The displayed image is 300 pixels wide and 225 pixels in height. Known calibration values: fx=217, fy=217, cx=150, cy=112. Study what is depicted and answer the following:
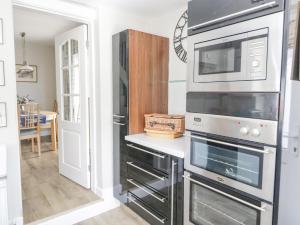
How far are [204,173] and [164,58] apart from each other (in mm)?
1444

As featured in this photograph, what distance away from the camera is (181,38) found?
2340 mm

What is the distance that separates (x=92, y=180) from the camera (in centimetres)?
266

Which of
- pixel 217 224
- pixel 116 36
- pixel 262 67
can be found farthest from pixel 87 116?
pixel 262 67

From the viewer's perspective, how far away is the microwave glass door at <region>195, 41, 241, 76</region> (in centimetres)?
126

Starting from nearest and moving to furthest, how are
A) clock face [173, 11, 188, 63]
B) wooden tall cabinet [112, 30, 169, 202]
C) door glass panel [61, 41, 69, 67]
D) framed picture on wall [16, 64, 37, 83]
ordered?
wooden tall cabinet [112, 30, 169, 202] < clock face [173, 11, 188, 63] < door glass panel [61, 41, 69, 67] < framed picture on wall [16, 64, 37, 83]

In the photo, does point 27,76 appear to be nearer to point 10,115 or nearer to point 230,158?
point 10,115

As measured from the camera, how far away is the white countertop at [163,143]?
5.56ft

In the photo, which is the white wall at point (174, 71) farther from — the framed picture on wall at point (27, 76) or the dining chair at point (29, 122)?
the framed picture on wall at point (27, 76)

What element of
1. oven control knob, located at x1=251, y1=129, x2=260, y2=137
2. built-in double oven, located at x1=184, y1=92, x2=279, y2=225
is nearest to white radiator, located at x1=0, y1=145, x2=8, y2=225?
built-in double oven, located at x1=184, y1=92, x2=279, y2=225

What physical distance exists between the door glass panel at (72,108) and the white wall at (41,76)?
3.01m

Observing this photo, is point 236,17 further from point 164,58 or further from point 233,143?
point 164,58

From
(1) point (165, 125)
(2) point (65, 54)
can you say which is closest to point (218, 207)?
(1) point (165, 125)

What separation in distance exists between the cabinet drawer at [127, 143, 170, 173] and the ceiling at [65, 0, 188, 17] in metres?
1.46

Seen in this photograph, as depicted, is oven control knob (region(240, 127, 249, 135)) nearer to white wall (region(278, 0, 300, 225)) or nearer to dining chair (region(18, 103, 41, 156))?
white wall (region(278, 0, 300, 225))
